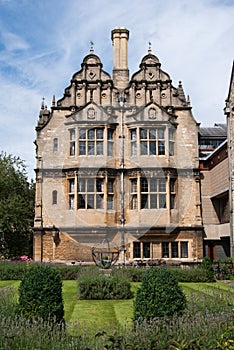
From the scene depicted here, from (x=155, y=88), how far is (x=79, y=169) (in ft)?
25.6

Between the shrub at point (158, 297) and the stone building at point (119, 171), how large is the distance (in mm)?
18106

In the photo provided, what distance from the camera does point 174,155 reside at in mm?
29969

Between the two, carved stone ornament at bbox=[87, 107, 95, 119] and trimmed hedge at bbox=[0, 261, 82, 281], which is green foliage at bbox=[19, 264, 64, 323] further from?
carved stone ornament at bbox=[87, 107, 95, 119]

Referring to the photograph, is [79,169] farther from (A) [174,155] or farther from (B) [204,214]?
(B) [204,214]

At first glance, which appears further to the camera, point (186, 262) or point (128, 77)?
point (128, 77)

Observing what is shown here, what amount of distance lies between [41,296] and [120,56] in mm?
24976

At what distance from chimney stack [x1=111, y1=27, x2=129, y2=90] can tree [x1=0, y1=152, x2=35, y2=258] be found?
10.6 meters

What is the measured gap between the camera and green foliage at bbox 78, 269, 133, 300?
16.4m

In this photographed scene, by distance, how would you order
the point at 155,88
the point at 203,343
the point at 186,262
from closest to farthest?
the point at 203,343, the point at 186,262, the point at 155,88

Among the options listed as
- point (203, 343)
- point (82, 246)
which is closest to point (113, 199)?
point (82, 246)

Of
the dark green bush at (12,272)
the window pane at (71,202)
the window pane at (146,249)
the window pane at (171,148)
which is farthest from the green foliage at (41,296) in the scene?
the window pane at (171,148)

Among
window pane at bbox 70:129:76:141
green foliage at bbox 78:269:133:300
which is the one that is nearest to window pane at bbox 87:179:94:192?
window pane at bbox 70:129:76:141

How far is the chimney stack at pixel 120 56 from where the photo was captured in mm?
31812

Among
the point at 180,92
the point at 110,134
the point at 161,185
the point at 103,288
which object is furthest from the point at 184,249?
the point at 103,288
